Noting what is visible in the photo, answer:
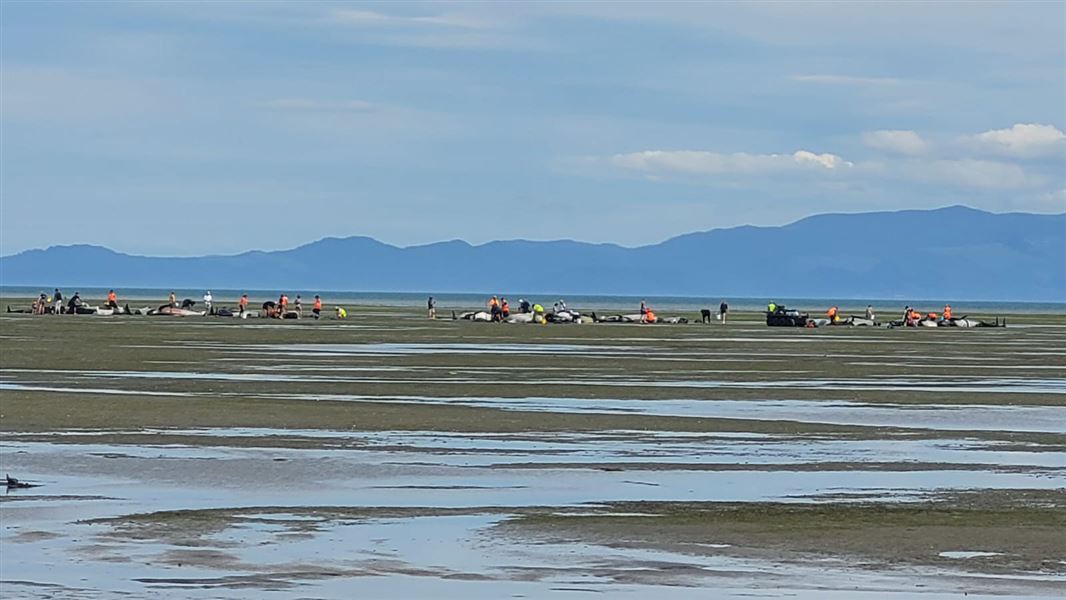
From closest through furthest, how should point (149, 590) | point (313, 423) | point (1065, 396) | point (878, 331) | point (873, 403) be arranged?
point (149, 590) < point (313, 423) < point (873, 403) < point (1065, 396) < point (878, 331)

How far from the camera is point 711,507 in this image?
62.3ft

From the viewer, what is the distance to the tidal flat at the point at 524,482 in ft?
48.9

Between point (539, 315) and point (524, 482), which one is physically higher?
point (539, 315)

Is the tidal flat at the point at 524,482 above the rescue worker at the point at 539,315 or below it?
below

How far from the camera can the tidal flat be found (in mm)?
14906

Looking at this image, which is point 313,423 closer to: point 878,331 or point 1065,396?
point 1065,396

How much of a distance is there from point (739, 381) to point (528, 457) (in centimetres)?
1858

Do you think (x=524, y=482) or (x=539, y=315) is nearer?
(x=524, y=482)

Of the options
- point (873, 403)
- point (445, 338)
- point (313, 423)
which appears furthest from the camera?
point (445, 338)

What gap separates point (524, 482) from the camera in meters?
21.3

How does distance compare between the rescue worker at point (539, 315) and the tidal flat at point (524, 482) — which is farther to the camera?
the rescue worker at point (539, 315)

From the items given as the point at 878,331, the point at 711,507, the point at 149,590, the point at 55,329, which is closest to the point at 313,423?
the point at 711,507

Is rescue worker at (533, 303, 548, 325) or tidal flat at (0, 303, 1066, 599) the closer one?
tidal flat at (0, 303, 1066, 599)

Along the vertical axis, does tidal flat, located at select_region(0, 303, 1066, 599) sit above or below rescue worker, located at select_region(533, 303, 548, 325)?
below
